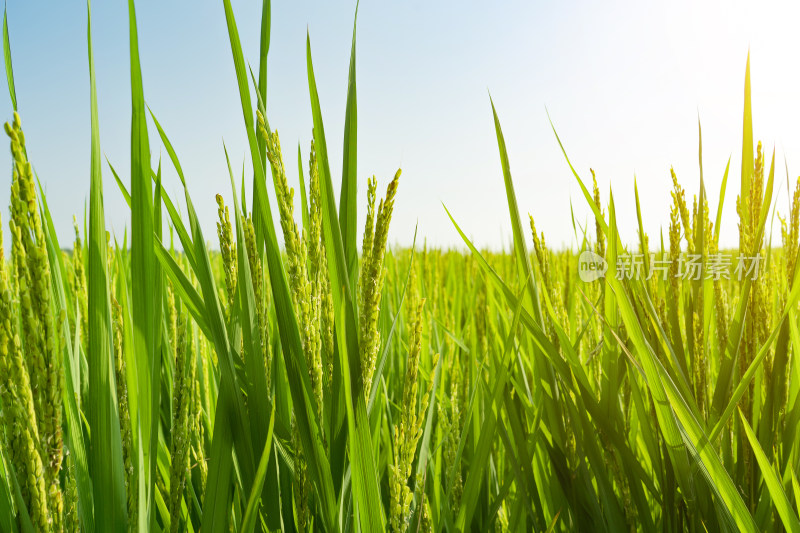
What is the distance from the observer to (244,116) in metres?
0.55

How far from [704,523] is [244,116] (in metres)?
0.87

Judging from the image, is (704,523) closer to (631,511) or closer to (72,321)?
(631,511)

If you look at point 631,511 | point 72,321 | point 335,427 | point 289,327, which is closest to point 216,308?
point 289,327

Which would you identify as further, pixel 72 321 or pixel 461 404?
pixel 461 404

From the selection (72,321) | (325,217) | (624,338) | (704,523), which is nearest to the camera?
(325,217)

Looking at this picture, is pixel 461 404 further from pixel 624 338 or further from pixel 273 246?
pixel 273 246

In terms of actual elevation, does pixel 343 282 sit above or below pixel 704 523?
above

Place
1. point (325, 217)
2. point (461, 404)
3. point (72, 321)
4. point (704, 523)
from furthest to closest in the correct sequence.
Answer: point (461, 404)
point (72, 321)
point (704, 523)
point (325, 217)

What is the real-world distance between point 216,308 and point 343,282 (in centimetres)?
16

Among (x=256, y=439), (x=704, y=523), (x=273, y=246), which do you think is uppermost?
(x=273, y=246)

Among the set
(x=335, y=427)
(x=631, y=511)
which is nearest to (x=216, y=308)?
(x=335, y=427)

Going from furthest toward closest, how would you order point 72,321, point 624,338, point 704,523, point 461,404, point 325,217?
point 461,404 < point 72,321 < point 624,338 < point 704,523 < point 325,217

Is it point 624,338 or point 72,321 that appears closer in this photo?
point 624,338

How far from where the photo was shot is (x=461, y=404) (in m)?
1.26
